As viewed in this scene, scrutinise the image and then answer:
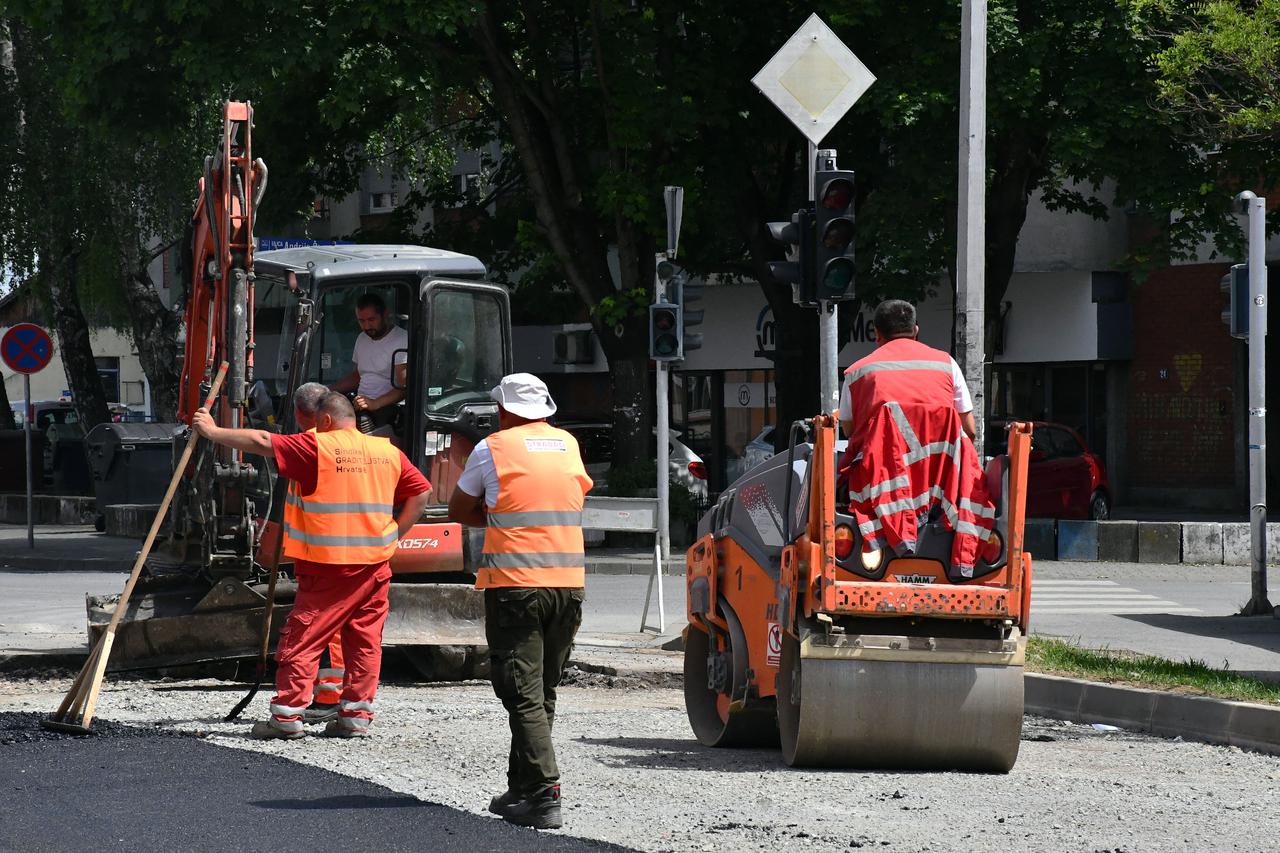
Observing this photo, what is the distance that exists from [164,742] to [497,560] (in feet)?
7.17

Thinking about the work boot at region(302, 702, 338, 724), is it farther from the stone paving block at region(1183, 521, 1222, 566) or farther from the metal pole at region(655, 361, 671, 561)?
the stone paving block at region(1183, 521, 1222, 566)

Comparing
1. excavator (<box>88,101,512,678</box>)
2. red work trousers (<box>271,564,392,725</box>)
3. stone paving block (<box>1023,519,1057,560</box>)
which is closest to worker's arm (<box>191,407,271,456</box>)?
red work trousers (<box>271,564,392,725</box>)

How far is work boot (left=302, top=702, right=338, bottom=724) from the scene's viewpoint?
896 centimetres

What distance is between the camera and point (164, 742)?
8.20 m

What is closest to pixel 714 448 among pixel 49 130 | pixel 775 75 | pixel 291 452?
pixel 49 130

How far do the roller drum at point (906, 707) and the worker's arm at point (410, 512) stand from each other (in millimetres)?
2308

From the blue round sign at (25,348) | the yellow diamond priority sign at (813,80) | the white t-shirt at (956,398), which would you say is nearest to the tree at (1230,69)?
the yellow diamond priority sign at (813,80)

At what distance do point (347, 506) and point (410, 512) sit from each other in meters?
0.38

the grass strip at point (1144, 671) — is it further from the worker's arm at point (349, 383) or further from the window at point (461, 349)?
the worker's arm at point (349, 383)

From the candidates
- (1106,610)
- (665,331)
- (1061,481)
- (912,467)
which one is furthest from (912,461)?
(1061,481)

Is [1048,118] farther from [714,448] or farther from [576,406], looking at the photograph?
[576,406]

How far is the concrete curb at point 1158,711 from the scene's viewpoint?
9.09 meters

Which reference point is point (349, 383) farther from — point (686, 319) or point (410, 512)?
point (686, 319)

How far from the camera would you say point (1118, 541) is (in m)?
21.1
